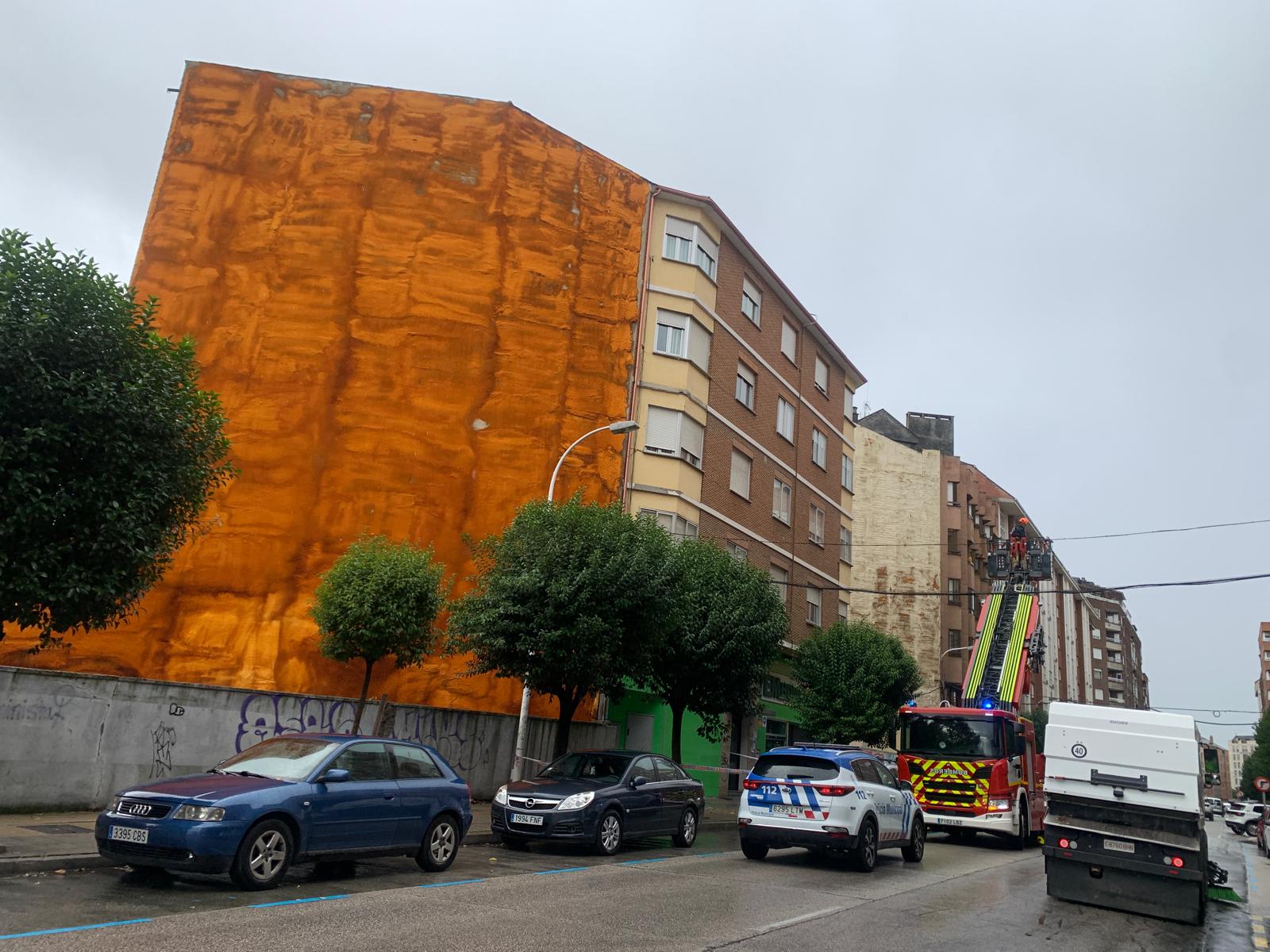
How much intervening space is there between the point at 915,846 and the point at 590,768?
18.7ft

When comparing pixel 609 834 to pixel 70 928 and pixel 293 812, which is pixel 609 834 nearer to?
pixel 293 812

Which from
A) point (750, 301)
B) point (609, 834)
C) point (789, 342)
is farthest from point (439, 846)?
point (789, 342)

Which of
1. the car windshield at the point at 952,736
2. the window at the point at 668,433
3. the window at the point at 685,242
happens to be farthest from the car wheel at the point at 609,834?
the window at the point at 685,242

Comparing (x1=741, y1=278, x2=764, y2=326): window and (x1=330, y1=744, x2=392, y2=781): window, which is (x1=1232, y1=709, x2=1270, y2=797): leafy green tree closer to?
(x1=741, y1=278, x2=764, y2=326): window

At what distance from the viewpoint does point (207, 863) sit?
8727mm

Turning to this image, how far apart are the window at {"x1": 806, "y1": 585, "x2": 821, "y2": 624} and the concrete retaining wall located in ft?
63.1

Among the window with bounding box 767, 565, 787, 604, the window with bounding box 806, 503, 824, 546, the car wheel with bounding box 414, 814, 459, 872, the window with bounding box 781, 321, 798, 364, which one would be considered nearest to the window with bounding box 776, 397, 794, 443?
the window with bounding box 781, 321, 798, 364

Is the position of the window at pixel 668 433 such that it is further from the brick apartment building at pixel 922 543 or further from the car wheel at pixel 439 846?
the brick apartment building at pixel 922 543

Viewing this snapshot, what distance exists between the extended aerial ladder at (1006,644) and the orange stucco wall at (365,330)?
14.8 meters

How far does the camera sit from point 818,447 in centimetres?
3756

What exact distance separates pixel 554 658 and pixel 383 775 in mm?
6707

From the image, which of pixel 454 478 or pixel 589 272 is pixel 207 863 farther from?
pixel 589 272

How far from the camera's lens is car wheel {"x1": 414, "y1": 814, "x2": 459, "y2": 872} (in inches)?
437

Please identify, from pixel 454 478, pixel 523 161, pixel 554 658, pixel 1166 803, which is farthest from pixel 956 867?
pixel 523 161
